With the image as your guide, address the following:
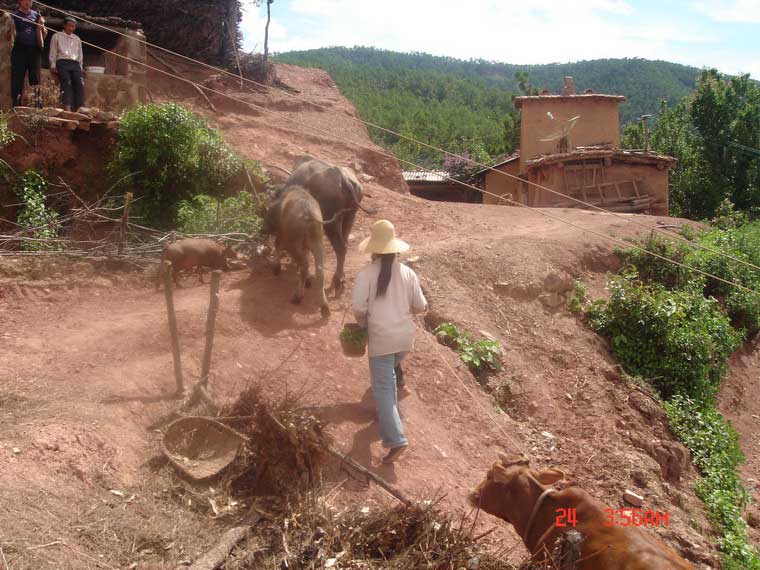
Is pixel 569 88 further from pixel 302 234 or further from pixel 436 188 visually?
pixel 302 234

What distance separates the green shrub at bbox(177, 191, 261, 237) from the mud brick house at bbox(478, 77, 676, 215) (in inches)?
417

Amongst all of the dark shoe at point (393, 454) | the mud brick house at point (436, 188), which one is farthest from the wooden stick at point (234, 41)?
the dark shoe at point (393, 454)

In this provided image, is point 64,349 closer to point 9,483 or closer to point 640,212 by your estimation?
point 9,483

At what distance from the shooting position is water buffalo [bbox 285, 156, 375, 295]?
8.35m

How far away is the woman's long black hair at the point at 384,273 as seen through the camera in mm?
5039

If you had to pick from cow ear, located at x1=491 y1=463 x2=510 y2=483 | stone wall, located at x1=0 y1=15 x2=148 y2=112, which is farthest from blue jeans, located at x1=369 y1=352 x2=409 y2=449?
stone wall, located at x1=0 y1=15 x2=148 y2=112

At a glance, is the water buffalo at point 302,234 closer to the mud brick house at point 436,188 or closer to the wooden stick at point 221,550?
the wooden stick at point 221,550

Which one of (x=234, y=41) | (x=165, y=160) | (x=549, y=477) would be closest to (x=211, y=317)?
(x=549, y=477)

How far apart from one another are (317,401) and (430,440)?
3.35 ft

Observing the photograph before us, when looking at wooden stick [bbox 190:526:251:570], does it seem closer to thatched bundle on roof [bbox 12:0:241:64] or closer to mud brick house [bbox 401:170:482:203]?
thatched bundle on roof [bbox 12:0:241:64]

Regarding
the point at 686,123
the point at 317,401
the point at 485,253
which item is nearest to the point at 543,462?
the point at 317,401

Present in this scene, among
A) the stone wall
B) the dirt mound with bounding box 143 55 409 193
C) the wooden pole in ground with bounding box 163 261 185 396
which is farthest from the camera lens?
the dirt mound with bounding box 143 55 409 193

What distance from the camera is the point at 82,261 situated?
8.34m

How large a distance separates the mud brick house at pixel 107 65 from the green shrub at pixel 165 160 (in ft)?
4.67
